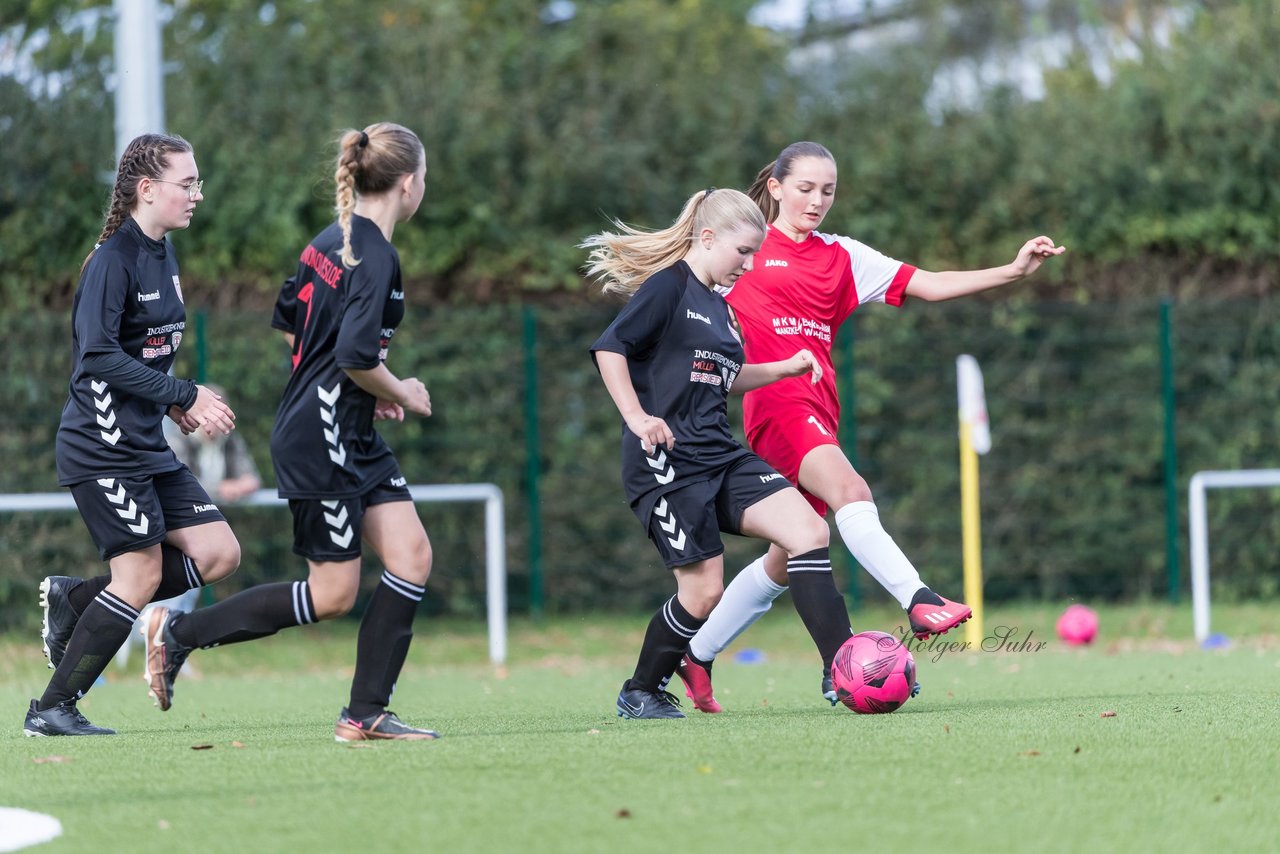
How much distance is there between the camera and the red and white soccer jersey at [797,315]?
5.99 meters

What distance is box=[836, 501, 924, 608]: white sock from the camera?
18.7 feet

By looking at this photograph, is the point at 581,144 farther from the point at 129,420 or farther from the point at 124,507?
the point at 124,507

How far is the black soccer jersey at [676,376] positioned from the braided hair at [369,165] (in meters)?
0.92

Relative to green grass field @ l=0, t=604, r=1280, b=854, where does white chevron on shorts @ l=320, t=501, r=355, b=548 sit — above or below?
above

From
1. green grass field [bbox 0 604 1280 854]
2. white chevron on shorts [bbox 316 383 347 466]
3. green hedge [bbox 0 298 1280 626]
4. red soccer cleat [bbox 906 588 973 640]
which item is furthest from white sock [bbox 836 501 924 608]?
green hedge [bbox 0 298 1280 626]

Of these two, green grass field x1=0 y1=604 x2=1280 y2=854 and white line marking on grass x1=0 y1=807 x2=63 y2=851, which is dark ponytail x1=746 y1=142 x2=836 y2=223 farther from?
white line marking on grass x1=0 y1=807 x2=63 y2=851

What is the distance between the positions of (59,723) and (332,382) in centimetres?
154

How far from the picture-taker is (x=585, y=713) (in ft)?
19.8

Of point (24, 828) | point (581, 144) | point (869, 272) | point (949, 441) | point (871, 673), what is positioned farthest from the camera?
point (581, 144)

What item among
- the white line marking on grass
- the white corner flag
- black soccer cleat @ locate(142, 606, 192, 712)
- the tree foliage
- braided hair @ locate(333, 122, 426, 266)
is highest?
the tree foliage

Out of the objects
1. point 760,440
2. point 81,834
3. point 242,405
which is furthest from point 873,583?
point 81,834

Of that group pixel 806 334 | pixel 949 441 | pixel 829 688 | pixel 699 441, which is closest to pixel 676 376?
pixel 699 441

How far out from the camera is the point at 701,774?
13.4 ft

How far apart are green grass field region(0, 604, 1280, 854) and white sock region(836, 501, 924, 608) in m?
0.47
